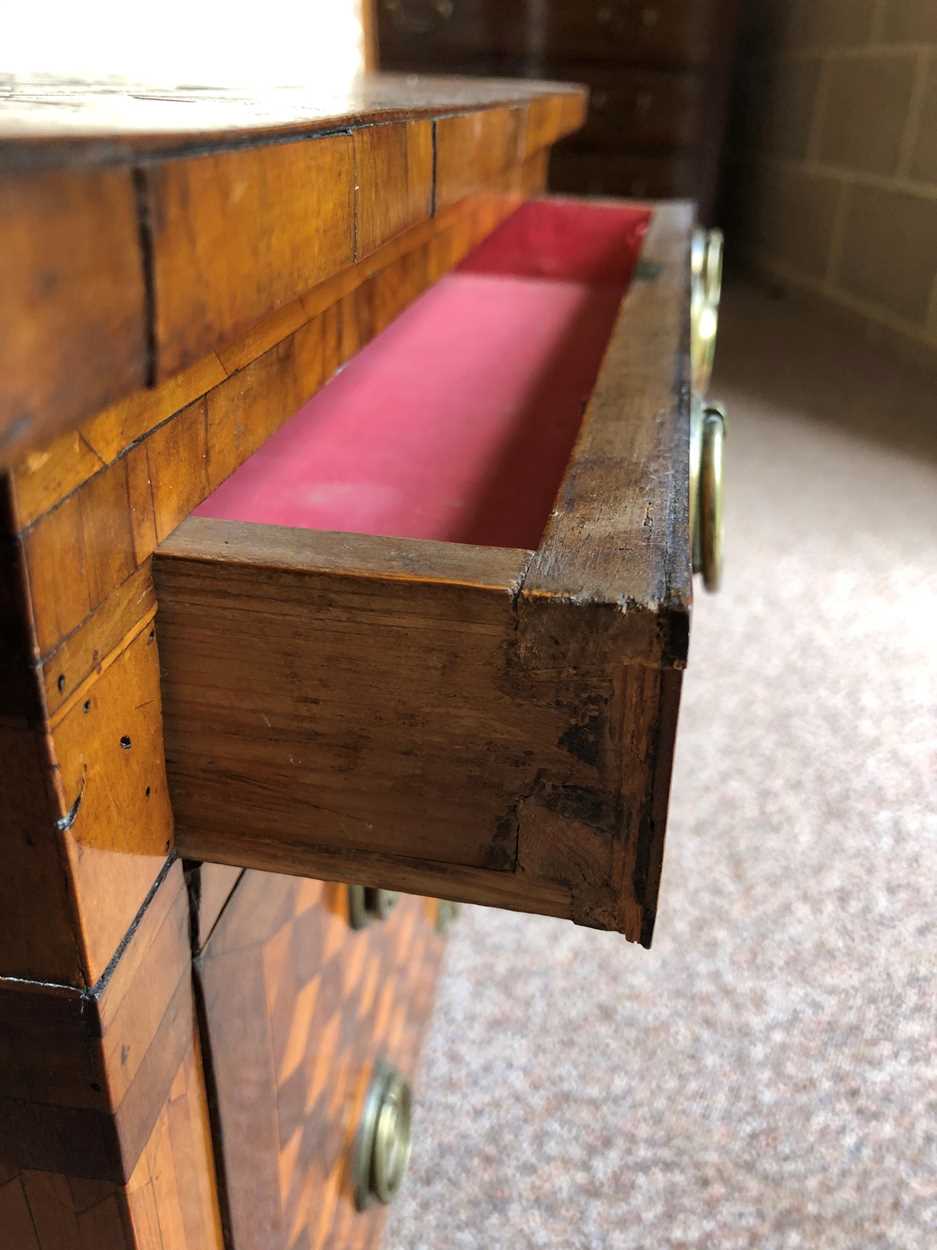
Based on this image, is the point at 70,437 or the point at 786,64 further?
the point at 786,64

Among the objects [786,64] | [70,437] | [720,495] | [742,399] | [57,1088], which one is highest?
[786,64]

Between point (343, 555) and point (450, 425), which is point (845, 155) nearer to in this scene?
point (450, 425)

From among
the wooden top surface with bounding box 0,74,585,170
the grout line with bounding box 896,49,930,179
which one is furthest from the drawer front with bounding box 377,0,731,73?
the wooden top surface with bounding box 0,74,585,170

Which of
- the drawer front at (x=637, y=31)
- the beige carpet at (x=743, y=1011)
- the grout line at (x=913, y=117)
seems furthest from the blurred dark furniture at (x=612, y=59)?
the beige carpet at (x=743, y=1011)

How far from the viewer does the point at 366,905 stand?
78 cm

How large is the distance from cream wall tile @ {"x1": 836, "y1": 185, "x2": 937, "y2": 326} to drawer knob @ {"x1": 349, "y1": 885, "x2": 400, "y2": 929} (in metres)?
2.47

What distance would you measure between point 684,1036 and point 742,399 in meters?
Answer: 1.88

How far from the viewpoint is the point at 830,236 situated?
3.22 metres

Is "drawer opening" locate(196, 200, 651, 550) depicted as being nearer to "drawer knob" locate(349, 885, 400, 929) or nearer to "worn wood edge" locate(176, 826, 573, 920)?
"worn wood edge" locate(176, 826, 573, 920)

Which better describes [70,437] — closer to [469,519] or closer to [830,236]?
[469,519]

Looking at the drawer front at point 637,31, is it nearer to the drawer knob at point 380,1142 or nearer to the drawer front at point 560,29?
the drawer front at point 560,29

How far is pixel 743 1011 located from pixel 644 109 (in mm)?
2700

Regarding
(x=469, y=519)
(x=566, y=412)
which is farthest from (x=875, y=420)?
(x=469, y=519)

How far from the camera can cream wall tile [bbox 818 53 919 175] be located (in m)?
2.80
